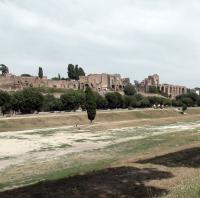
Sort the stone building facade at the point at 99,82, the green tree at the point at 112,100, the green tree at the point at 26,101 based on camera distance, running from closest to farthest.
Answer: the green tree at the point at 26,101 → the green tree at the point at 112,100 → the stone building facade at the point at 99,82

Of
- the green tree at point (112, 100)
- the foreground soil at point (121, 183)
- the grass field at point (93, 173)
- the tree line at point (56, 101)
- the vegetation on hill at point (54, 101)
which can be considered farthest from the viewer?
the green tree at point (112, 100)

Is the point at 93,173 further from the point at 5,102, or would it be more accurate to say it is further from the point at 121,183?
the point at 5,102

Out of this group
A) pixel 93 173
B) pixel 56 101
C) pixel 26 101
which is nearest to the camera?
pixel 93 173

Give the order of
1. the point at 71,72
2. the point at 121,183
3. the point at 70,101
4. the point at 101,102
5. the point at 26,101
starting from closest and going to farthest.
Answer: the point at 121,183
the point at 26,101
the point at 70,101
the point at 101,102
the point at 71,72

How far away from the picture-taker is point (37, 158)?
3166cm

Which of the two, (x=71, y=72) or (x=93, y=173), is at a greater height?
(x=71, y=72)

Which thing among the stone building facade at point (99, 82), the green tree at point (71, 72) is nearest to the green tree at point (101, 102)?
the stone building facade at point (99, 82)

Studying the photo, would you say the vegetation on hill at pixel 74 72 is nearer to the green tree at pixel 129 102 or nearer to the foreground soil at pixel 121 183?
the green tree at pixel 129 102

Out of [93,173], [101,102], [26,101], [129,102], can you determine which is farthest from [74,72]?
[93,173]

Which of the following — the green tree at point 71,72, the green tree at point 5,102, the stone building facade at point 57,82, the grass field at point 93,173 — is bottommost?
the grass field at point 93,173

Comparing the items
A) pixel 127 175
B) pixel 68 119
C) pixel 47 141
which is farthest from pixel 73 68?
pixel 127 175

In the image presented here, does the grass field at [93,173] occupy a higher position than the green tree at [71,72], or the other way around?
the green tree at [71,72]

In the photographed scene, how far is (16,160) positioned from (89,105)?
39.3 m

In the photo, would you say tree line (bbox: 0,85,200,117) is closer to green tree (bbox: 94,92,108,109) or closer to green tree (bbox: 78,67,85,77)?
green tree (bbox: 94,92,108,109)
